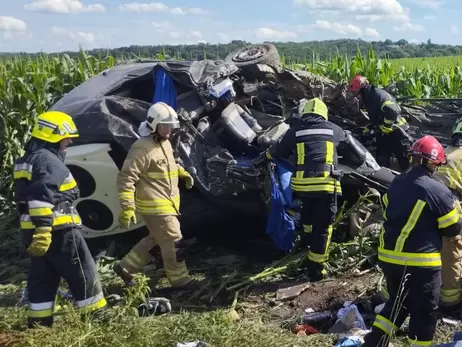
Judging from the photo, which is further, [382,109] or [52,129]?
[382,109]

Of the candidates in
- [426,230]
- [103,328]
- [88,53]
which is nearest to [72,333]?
[103,328]

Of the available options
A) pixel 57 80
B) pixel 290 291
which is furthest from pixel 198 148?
pixel 57 80

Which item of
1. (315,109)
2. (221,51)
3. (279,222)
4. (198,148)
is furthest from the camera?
(221,51)

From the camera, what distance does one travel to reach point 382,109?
25.2 ft

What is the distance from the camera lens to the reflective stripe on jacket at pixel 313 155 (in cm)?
566

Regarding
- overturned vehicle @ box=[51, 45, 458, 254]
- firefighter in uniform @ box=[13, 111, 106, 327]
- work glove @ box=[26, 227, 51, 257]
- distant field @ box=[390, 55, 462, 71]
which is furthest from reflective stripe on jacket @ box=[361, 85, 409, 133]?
work glove @ box=[26, 227, 51, 257]

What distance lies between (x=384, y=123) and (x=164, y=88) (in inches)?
113

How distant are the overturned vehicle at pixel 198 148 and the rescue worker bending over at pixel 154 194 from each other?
0.74 m

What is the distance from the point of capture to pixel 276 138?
6598 mm

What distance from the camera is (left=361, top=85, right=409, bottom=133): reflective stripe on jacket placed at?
7.61m

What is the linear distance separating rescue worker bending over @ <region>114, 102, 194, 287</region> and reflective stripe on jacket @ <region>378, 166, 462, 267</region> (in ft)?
7.22

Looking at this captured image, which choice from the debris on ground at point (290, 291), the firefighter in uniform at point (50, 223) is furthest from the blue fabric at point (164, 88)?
the debris on ground at point (290, 291)

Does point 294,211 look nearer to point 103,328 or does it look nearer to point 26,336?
point 103,328

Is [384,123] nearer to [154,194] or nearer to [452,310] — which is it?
[452,310]
